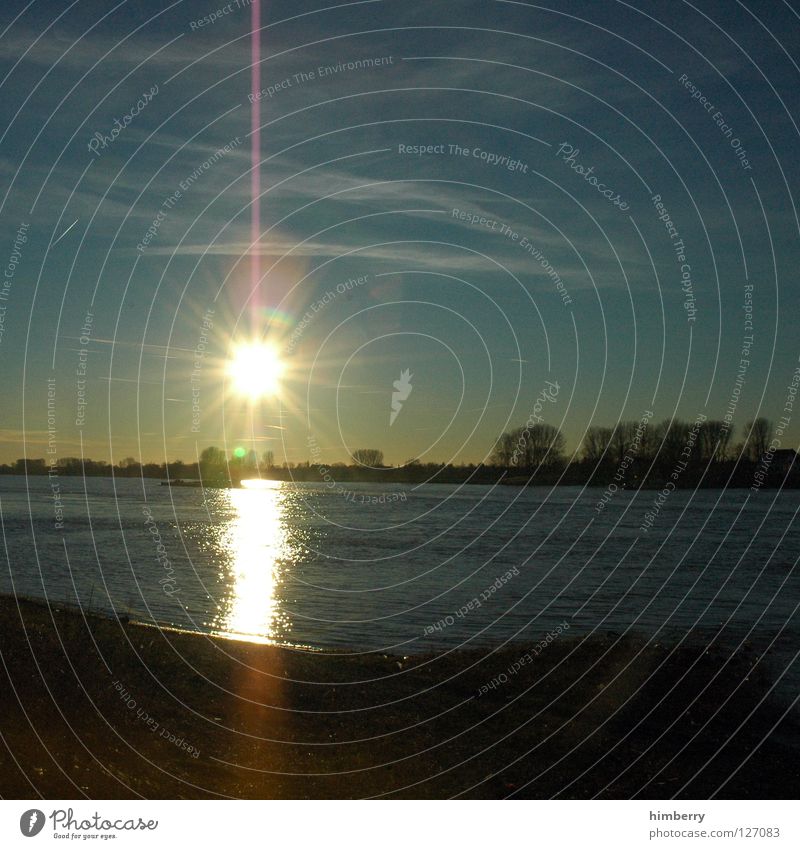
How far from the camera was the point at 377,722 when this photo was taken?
11500 mm

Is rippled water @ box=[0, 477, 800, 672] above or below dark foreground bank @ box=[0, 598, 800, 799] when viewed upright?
below

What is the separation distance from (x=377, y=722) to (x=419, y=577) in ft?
74.0

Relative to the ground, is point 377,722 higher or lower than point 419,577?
higher

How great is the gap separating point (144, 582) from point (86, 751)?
918 inches

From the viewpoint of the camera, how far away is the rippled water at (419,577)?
76.1 ft

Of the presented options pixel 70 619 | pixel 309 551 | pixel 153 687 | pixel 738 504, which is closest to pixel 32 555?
pixel 309 551

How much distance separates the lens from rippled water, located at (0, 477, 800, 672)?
23.2m

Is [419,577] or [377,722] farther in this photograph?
[419,577]

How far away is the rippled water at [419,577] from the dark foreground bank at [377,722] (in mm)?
4889

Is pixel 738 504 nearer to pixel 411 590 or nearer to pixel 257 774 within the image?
pixel 411 590

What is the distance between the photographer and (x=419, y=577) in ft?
111

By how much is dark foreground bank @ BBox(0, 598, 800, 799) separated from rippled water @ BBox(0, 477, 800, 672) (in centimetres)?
489

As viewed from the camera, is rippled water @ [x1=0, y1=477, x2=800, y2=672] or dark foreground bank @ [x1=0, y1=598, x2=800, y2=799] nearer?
dark foreground bank @ [x1=0, y1=598, x2=800, y2=799]

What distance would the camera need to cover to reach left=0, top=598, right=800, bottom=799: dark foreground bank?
→ 8.90 m
